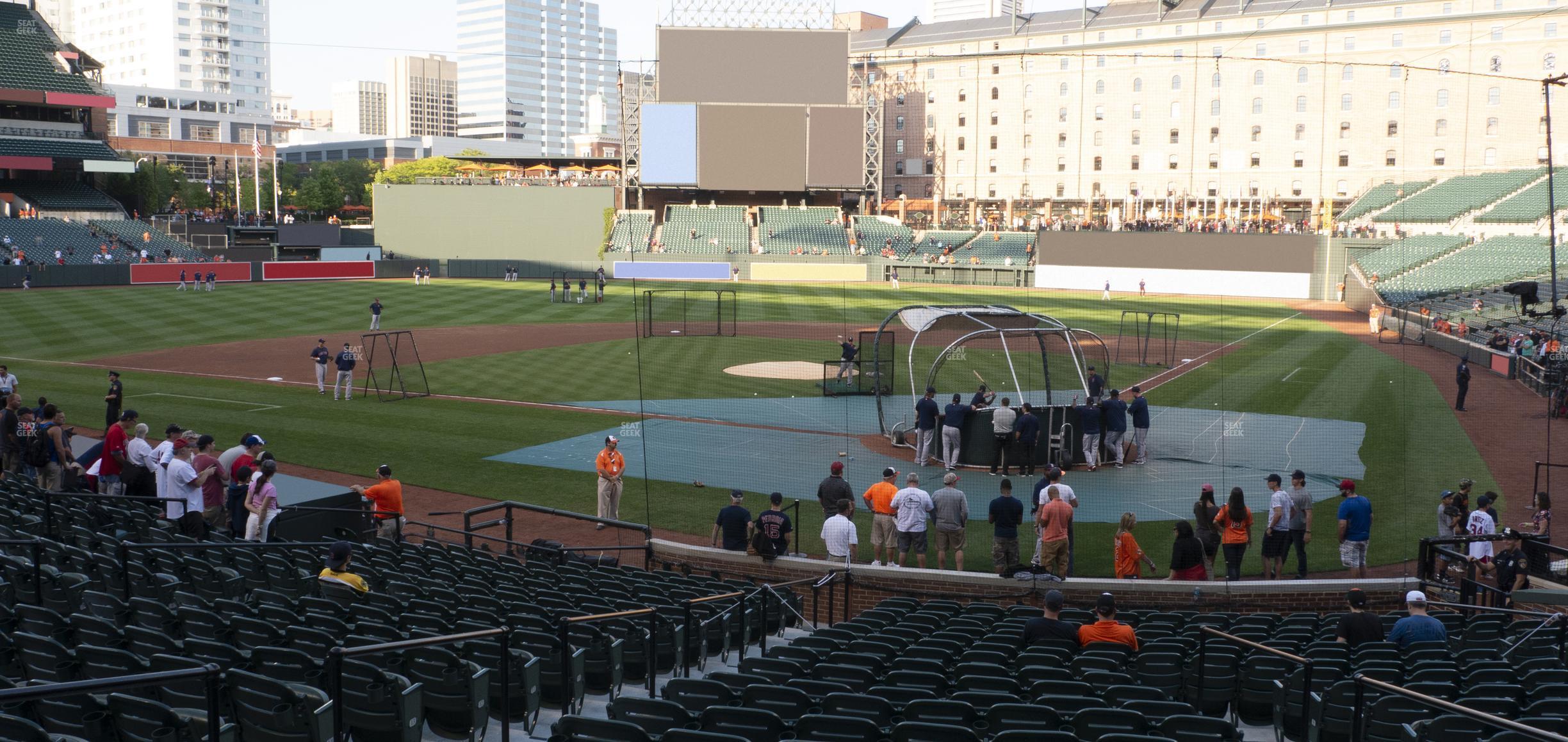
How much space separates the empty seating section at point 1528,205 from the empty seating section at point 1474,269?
9.27 feet

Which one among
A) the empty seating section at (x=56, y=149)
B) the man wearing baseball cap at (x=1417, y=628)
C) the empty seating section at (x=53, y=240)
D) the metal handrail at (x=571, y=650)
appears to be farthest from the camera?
the empty seating section at (x=56, y=149)

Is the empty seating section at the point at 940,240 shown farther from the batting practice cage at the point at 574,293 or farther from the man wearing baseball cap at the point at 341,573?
the man wearing baseball cap at the point at 341,573

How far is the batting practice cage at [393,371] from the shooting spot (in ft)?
97.9

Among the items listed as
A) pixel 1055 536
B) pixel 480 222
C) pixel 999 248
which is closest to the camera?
pixel 1055 536

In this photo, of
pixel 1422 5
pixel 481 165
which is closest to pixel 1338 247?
pixel 1422 5

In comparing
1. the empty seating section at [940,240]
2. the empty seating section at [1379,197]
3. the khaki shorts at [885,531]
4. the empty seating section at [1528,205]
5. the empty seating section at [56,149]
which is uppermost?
the empty seating section at [56,149]

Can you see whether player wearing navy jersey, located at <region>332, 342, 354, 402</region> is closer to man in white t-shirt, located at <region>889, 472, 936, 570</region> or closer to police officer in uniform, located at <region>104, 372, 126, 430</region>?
police officer in uniform, located at <region>104, 372, 126, 430</region>

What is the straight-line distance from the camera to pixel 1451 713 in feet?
23.7

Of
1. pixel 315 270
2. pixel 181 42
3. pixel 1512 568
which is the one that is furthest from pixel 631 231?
pixel 181 42

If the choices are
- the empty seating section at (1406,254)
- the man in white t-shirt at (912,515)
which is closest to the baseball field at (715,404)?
the man in white t-shirt at (912,515)

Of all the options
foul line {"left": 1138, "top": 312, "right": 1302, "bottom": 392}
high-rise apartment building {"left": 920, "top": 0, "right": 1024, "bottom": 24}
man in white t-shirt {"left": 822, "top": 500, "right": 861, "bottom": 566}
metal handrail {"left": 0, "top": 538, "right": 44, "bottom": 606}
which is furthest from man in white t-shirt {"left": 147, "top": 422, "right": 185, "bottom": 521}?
high-rise apartment building {"left": 920, "top": 0, "right": 1024, "bottom": 24}

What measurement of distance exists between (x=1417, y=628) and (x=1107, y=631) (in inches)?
113

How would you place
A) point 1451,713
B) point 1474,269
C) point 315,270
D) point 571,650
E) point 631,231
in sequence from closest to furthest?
point 1451,713
point 571,650
point 1474,269
point 315,270
point 631,231

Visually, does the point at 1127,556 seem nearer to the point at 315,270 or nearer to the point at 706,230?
the point at 315,270
